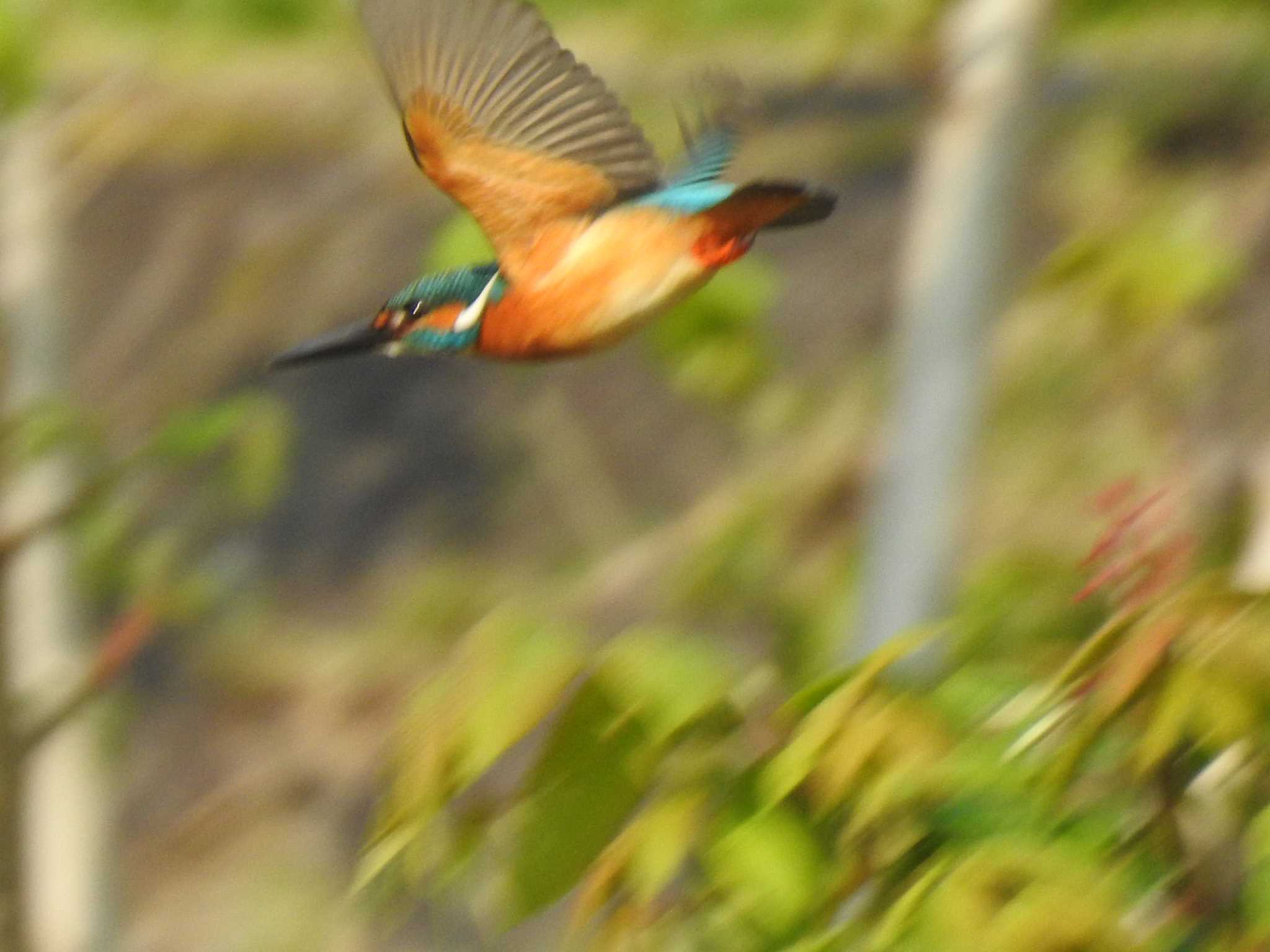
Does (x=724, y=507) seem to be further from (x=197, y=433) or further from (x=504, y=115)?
(x=504, y=115)

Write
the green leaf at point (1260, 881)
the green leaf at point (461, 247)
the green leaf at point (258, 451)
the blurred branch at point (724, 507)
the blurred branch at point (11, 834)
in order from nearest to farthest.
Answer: the green leaf at point (1260, 881), the green leaf at point (461, 247), the blurred branch at point (11, 834), the green leaf at point (258, 451), the blurred branch at point (724, 507)

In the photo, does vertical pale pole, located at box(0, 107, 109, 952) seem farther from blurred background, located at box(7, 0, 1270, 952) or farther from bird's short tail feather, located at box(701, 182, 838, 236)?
bird's short tail feather, located at box(701, 182, 838, 236)

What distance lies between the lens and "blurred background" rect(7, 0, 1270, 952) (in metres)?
0.51

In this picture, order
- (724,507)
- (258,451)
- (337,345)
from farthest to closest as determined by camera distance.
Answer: (724,507), (258,451), (337,345)

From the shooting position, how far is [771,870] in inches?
19.2

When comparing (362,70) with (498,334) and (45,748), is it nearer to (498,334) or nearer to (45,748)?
(45,748)

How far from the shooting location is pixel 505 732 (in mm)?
522

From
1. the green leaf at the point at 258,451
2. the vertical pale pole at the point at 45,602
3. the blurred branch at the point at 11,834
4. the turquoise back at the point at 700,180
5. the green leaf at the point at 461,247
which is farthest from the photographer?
the vertical pale pole at the point at 45,602

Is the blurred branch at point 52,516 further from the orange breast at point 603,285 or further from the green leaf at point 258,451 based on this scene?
the orange breast at point 603,285

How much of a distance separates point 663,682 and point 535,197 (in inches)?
7.1

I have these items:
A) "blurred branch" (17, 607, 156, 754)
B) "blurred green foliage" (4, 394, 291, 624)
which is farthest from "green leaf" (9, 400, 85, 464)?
"blurred branch" (17, 607, 156, 754)

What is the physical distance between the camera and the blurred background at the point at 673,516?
51 centimetres

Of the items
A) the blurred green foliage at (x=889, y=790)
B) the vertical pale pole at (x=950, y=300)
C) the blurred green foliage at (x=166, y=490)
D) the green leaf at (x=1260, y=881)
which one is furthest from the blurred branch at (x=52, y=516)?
the green leaf at (x=1260, y=881)

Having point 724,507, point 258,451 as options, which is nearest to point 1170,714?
point 258,451
